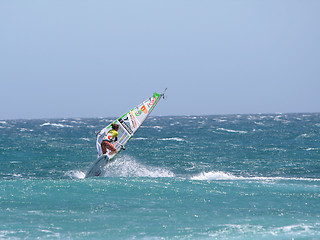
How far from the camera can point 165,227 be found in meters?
9.36

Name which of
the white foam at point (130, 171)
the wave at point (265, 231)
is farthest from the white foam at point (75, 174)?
the wave at point (265, 231)

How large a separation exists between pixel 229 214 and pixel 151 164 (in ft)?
49.0

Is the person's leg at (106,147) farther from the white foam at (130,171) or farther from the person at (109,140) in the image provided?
the white foam at (130,171)

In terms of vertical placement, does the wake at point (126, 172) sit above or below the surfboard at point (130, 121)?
below

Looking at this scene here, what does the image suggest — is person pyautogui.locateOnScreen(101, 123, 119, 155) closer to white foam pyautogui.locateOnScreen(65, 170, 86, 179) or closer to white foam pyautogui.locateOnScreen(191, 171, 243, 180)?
white foam pyautogui.locateOnScreen(65, 170, 86, 179)

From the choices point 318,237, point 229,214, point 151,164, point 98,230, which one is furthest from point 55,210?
point 151,164

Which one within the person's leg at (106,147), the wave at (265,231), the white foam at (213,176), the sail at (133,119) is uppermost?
the sail at (133,119)

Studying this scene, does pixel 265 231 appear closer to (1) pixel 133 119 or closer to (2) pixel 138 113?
(1) pixel 133 119

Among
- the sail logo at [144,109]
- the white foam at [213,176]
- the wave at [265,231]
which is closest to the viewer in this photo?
the wave at [265,231]

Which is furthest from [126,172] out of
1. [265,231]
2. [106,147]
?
[265,231]

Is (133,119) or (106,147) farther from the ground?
(133,119)

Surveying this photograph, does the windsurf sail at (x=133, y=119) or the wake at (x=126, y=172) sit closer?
the wake at (x=126, y=172)

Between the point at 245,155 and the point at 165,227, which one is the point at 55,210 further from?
the point at 245,155

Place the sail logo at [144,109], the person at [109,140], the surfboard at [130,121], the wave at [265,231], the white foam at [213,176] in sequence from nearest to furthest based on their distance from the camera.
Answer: the wave at [265,231] → the person at [109,140] → the surfboard at [130,121] → the white foam at [213,176] → the sail logo at [144,109]
